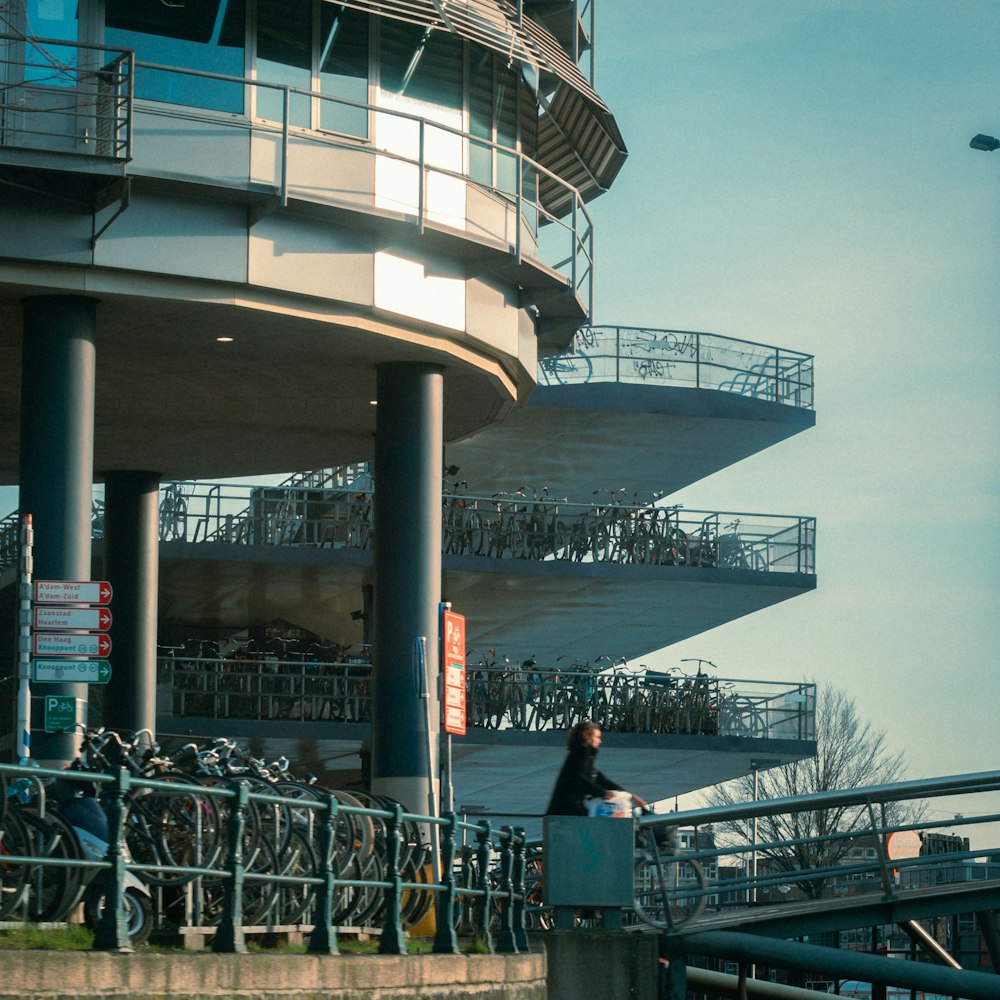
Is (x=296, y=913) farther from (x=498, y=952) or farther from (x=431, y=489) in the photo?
(x=431, y=489)

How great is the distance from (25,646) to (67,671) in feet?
1.67

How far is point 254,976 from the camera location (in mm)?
9672

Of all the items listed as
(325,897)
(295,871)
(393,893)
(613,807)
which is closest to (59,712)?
(613,807)

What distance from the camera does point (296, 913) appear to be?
40.5 feet

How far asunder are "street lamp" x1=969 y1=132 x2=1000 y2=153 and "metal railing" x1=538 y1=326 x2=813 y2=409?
10.4m

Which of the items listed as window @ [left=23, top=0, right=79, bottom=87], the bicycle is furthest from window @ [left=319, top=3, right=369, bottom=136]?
the bicycle

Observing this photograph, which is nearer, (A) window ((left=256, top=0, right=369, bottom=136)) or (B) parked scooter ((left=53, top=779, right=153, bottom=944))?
(B) parked scooter ((left=53, top=779, right=153, bottom=944))

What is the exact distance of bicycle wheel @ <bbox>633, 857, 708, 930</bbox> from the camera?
16.4 meters

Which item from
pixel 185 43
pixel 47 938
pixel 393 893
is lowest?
pixel 393 893

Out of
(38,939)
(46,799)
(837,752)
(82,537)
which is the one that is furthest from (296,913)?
(837,752)

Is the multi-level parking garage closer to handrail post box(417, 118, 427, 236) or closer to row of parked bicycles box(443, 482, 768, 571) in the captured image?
handrail post box(417, 118, 427, 236)

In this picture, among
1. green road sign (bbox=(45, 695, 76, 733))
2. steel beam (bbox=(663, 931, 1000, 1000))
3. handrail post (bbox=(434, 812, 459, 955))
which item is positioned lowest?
steel beam (bbox=(663, 931, 1000, 1000))

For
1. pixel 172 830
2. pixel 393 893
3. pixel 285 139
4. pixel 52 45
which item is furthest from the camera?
pixel 285 139

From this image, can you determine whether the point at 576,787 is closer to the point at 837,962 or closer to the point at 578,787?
the point at 578,787
